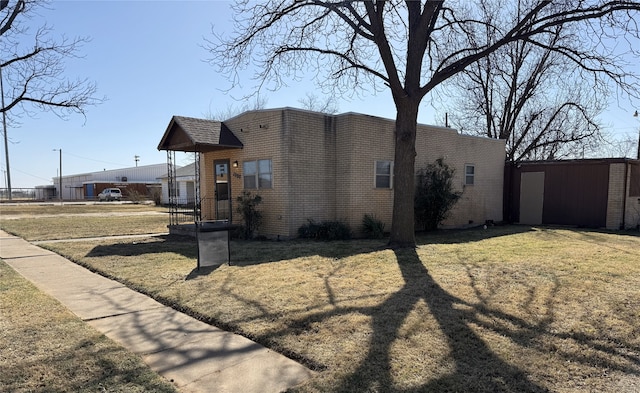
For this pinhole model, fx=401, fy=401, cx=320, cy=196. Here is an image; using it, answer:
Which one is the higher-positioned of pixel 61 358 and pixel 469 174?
pixel 469 174

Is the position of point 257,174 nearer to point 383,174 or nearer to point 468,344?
point 383,174

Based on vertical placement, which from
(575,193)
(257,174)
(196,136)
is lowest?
(575,193)

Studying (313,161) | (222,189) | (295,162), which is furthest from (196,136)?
(313,161)

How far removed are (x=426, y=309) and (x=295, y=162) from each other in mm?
7640

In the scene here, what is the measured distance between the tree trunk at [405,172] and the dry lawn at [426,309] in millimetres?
672

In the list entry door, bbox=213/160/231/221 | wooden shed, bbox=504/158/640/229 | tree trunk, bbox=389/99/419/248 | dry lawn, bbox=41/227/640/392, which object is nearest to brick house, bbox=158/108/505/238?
entry door, bbox=213/160/231/221

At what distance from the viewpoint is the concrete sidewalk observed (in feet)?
10.8

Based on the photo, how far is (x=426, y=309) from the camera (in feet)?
16.4

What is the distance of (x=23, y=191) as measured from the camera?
6488cm

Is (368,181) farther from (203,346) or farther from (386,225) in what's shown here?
(203,346)

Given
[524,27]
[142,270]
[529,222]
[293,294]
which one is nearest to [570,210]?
[529,222]

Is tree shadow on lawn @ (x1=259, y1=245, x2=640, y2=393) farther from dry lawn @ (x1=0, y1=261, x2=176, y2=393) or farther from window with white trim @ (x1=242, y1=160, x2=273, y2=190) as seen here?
window with white trim @ (x1=242, y1=160, x2=273, y2=190)

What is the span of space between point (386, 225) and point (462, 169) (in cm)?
497

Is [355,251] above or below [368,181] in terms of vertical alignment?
below
